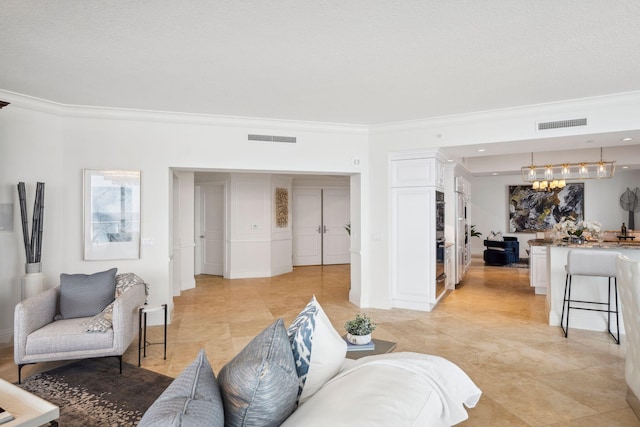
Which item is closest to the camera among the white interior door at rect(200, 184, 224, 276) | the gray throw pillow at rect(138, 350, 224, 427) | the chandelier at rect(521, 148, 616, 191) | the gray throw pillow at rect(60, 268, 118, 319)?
the gray throw pillow at rect(138, 350, 224, 427)

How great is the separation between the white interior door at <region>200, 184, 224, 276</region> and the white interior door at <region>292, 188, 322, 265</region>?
87.2 inches

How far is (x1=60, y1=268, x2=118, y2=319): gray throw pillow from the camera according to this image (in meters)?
3.60

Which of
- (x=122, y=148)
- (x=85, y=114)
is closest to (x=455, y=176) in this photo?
(x=122, y=148)

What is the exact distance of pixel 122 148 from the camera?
4.80 metres

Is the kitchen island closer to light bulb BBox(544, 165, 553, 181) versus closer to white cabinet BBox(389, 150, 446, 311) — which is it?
white cabinet BBox(389, 150, 446, 311)

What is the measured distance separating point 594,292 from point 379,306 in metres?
2.68

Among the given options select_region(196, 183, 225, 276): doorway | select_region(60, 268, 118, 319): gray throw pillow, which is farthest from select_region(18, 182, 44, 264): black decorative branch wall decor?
select_region(196, 183, 225, 276): doorway

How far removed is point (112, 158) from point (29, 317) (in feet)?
7.33

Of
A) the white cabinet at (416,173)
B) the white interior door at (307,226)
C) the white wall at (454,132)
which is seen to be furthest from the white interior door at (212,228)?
the white cabinet at (416,173)

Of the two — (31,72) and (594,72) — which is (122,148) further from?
Result: (594,72)

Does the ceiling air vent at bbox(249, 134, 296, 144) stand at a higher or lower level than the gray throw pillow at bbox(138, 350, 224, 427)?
higher

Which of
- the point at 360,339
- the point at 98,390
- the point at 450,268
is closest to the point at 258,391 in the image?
the point at 360,339

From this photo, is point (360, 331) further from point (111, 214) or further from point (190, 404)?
point (111, 214)

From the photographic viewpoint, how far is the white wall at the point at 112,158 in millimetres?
4281
